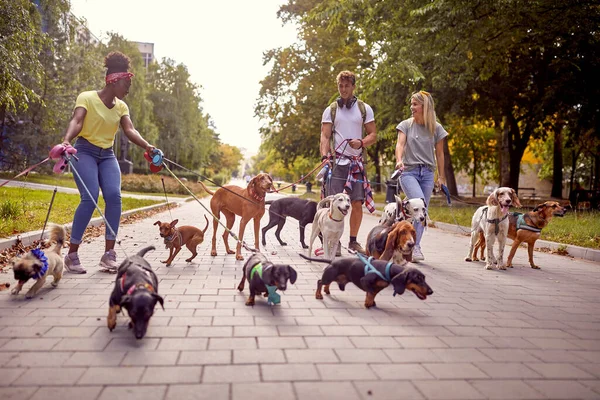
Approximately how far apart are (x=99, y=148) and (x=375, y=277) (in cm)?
373

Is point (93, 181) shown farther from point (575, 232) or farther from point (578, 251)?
point (575, 232)

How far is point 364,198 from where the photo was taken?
775 cm

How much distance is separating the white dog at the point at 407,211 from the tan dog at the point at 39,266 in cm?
408

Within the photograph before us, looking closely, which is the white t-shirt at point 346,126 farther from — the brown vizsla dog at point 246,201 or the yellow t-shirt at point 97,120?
the yellow t-shirt at point 97,120

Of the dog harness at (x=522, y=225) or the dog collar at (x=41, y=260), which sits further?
the dog harness at (x=522, y=225)

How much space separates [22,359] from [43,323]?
0.77 m

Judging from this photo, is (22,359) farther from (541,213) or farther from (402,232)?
(541,213)

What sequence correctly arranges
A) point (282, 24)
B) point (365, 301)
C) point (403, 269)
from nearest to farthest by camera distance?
point (403, 269), point (365, 301), point (282, 24)

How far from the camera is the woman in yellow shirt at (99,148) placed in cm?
562

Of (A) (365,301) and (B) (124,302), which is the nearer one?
(B) (124,302)

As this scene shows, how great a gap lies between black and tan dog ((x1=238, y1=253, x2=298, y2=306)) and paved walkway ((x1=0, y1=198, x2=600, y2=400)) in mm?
211

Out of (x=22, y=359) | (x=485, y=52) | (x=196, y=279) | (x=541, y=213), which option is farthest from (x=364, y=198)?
(x=485, y=52)

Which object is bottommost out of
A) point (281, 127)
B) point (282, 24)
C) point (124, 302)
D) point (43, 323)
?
point (43, 323)

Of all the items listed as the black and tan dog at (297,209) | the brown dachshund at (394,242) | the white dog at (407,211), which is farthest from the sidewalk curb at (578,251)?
the brown dachshund at (394,242)
